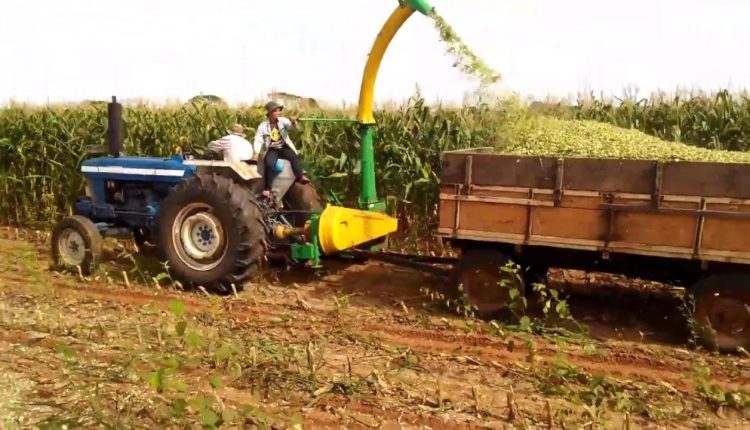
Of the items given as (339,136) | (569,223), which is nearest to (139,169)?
(339,136)

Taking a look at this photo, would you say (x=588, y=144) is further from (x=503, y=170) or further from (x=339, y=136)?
(x=339, y=136)

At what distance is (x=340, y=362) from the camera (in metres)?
4.96

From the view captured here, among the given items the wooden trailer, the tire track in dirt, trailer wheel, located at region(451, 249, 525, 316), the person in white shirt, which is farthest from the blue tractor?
the wooden trailer

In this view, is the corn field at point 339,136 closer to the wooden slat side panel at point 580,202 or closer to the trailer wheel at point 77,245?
the wooden slat side panel at point 580,202

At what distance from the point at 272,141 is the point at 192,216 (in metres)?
1.14

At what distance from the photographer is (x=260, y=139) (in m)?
7.37

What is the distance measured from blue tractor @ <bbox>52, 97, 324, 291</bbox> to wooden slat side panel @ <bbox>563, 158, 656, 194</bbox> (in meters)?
2.50

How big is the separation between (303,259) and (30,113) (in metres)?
7.32

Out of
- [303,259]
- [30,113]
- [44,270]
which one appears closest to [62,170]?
[30,113]

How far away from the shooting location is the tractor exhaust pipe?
26.2 feet

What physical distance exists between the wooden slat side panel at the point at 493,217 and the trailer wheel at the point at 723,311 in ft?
4.71

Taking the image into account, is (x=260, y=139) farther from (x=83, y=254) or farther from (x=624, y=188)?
(x=624, y=188)

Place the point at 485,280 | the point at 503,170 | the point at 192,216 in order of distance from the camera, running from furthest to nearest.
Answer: the point at 192,216 → the point at 485,280 → the point at 503,170

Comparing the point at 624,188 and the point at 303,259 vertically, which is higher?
the point at 624,188
